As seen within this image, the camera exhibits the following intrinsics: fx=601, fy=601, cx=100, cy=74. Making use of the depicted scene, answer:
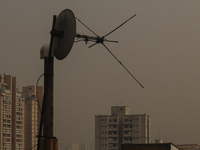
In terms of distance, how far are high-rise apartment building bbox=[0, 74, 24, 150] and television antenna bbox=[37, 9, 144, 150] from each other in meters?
132

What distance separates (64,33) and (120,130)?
6801 inches

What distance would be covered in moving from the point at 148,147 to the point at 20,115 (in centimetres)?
10242

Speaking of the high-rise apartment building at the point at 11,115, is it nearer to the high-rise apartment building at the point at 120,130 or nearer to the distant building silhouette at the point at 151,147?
the high-rise apartment building at the point at 120,130

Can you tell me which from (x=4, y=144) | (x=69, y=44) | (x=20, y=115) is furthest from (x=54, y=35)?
(x=20, y=115)

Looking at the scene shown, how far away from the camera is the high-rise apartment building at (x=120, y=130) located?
175750 millimetres

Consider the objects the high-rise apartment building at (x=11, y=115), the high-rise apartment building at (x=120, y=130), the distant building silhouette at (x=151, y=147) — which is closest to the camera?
the distant building silhouette at (x=151, y=147)

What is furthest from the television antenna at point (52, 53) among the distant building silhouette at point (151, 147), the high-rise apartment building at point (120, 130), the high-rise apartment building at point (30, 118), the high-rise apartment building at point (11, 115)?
the high-rise apartment building at point (120, 130)

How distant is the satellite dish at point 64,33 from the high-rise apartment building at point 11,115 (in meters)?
132

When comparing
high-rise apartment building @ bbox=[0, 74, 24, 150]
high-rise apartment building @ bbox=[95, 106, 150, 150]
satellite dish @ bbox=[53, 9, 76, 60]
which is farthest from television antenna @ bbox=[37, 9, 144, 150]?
high-rise apartment building @ bbox=[95, 106, 150, 150]

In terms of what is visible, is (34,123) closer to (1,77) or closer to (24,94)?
(24,94)

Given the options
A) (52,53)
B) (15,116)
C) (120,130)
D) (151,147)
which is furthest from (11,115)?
(52,53)

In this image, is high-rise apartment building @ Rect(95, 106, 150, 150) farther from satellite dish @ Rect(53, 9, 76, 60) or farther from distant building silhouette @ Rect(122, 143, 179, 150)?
satellite dish @ Rect(53, 9, 76, 60)

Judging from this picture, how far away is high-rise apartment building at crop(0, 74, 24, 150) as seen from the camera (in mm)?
141875

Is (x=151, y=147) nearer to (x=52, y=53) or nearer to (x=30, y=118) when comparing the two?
(x=52, y=53)
